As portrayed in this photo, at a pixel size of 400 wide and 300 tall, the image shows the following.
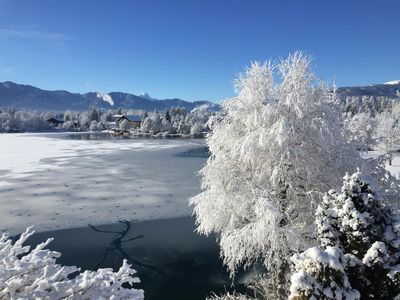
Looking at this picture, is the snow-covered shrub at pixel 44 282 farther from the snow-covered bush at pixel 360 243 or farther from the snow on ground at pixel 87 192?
the snow on ground at pixel 87 192

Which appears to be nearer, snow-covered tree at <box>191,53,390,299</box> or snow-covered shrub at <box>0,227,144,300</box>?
snow-covered shrub at <box>0,227,144,300</box>

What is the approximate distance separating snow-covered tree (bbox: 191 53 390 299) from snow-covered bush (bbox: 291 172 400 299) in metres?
3.69

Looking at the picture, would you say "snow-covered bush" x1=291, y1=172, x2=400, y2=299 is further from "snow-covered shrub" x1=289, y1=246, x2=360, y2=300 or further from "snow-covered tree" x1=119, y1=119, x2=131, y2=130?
"snow-covered tree" x1=119, y1=119, x2=131, y2=130

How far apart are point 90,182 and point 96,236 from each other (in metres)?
14.0

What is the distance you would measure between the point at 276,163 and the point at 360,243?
17.5 feet

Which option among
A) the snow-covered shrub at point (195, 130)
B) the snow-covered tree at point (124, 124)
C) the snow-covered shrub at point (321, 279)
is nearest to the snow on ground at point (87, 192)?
the snow-covered shrub at point (321, 279)

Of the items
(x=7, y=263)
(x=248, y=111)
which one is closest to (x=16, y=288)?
(x=7, y=263)

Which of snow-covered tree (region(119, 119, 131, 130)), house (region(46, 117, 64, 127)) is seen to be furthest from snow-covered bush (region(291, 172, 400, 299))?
house (region(46, 117, 64, 127))

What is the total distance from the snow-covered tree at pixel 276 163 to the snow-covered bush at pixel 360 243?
3.69 metres

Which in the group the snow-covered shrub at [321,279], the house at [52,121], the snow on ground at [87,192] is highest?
the snow-covered shrub at [321,279]

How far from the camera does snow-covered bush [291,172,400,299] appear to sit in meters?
5.34

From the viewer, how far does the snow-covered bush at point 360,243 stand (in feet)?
17.5

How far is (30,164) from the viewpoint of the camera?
133 ft

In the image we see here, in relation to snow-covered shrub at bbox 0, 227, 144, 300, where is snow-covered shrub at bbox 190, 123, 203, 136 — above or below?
below
